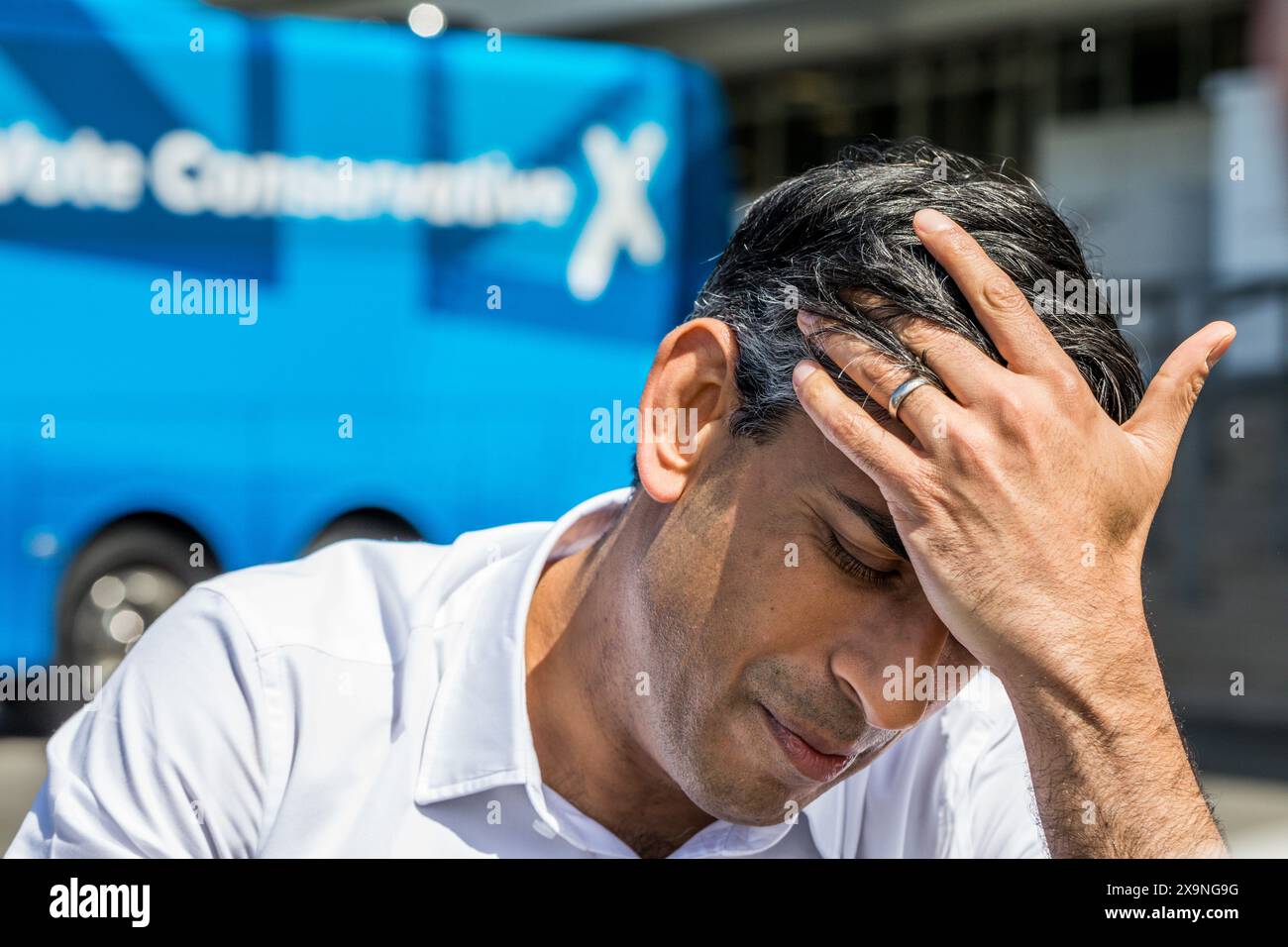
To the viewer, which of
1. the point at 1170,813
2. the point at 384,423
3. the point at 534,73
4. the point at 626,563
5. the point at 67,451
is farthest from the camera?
the point at 534,73

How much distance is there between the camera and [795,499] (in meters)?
1.50

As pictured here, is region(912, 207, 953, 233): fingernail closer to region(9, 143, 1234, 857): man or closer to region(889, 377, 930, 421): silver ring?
region(9, 143, 1234, 857): man

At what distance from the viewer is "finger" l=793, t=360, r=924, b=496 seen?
4.45 feet

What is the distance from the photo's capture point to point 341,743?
1.56m

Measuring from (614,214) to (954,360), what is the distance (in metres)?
4.95

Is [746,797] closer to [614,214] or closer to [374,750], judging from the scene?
[374,750]

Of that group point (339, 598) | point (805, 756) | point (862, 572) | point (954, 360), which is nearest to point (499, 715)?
point (339, 598)

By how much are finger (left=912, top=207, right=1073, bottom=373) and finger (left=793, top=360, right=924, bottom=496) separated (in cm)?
14

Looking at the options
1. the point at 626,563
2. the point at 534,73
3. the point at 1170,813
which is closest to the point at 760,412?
the point at 626,563

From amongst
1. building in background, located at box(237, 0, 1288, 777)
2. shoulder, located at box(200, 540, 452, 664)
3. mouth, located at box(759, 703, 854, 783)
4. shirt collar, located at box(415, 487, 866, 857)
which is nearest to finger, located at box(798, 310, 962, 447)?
mouth, located at box(759, 703, 854, 783)

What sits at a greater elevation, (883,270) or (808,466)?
(883,270)

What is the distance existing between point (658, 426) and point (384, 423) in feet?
13.6
